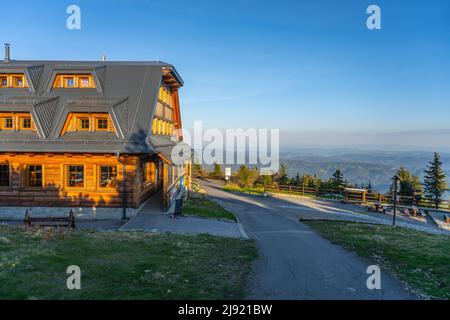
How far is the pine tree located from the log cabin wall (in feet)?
113

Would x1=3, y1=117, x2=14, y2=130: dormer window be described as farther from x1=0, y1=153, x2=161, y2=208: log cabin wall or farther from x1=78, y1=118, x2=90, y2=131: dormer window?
x1=78, y1=118, x2=90, y2=131: dormer window

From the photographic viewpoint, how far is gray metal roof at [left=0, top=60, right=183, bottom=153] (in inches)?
659

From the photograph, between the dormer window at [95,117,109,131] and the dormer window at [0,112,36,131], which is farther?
the dormer window at [95,117,109,131]

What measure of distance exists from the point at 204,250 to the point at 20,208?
1239 cm

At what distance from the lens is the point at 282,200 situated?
95.4 feet

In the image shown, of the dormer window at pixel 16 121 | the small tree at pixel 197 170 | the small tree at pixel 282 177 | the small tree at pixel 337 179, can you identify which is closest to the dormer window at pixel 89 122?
the dormer window at pixel 16 121

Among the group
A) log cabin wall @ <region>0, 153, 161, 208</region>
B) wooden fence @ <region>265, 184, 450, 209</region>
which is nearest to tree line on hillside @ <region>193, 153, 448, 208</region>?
wooden fence @ <region>265, 184, 450, 209</region>

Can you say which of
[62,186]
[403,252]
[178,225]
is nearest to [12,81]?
[62,186]

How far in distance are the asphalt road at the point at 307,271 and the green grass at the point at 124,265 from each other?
563 millimetres

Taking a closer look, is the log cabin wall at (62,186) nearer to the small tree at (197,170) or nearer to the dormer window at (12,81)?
the dormer window at (12,81)

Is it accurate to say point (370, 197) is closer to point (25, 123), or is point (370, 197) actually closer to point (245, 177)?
point (245, 177)

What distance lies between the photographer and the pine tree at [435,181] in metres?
35.3

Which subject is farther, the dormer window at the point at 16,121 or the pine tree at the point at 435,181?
the pine tree at the point at 435,181
